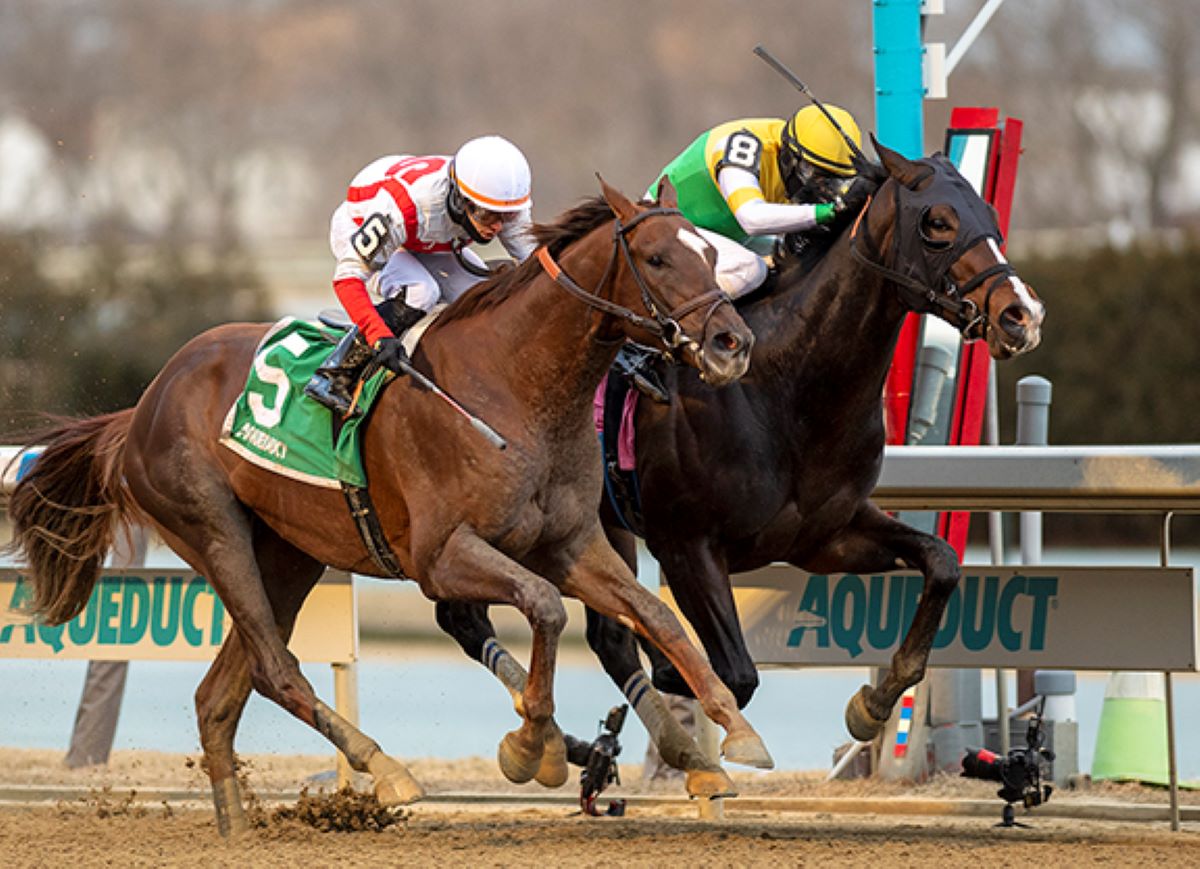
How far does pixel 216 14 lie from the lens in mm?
36312

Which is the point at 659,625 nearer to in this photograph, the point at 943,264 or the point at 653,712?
the point at 653,712

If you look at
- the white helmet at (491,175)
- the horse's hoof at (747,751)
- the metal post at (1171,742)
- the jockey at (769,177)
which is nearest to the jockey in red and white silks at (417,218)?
the white helmet at (491,175)

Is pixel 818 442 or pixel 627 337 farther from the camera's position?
pixel 818 442

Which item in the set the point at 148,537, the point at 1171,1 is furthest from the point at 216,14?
the point at 148,537

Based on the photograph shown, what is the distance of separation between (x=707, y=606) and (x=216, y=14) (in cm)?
3185

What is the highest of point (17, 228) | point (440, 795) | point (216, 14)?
point (216, 14)

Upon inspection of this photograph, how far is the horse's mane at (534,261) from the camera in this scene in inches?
229

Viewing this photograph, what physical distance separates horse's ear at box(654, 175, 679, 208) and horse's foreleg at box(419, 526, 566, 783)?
103cm

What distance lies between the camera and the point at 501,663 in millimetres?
6156

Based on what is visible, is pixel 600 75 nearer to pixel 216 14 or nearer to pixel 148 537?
pixel 216 14

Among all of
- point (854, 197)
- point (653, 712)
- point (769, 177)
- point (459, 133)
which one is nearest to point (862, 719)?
point (653, 712)

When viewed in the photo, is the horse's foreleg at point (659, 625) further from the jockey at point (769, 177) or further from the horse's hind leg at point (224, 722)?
the horse's hind leg at point (224, 722)

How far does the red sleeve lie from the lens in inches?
236

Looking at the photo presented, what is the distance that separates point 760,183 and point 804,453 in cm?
86
